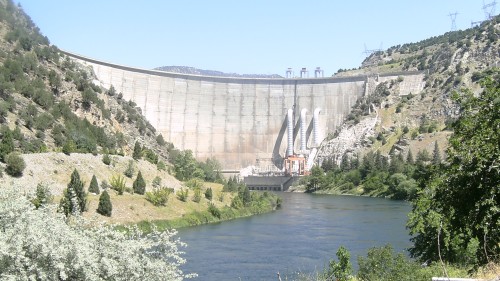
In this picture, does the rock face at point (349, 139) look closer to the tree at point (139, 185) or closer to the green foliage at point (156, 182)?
the green foliage at point (156, 182)

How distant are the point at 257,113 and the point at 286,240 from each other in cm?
6744

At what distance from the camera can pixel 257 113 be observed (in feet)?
351

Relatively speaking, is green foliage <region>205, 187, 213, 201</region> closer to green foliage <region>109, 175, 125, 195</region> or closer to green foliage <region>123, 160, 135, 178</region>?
green foliage <region>123, 160, 135, 178</region>

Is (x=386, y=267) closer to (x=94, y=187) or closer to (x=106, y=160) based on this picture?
(x=94, y=187)

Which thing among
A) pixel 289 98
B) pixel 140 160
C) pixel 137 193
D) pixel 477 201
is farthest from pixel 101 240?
pixel 289 98

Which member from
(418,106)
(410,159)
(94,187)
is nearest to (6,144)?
(94,187)

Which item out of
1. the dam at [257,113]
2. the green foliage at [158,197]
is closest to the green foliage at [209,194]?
the green foliage at [158,197]

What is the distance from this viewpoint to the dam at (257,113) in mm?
102000

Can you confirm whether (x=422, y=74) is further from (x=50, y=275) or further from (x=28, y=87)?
(x=50, y=275)

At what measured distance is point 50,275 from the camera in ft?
44.7

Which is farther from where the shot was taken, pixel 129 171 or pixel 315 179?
pixel 315 179

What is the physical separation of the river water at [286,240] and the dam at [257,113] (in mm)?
42913

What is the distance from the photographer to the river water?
30625 mm

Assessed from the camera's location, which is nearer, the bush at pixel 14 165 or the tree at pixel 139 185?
the bush at pixel 14 165
